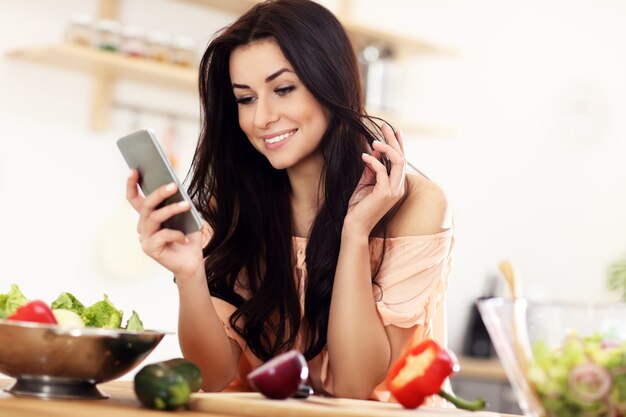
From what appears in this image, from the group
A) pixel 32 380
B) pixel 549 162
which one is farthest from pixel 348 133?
pixel 549 162

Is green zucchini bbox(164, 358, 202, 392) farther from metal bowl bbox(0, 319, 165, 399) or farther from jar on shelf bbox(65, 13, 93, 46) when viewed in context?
jar on shelf bbox(65, 13, 93, 46)

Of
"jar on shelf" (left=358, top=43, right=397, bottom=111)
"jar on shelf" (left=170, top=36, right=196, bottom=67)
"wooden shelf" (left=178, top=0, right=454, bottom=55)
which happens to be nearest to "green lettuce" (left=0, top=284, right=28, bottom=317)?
"jar on shelf" (left=170, top=36, right=196, bottom=67)

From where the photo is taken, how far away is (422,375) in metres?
1.48

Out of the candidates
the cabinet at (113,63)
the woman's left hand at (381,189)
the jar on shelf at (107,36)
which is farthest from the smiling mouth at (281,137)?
the jar on shelf at (107,36)

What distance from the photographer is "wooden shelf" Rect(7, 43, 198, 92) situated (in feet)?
11.3

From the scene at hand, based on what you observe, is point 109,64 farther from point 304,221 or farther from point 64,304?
point 64,304

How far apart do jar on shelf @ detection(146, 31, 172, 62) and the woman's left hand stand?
73.5 inches

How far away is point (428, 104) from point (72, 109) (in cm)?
181

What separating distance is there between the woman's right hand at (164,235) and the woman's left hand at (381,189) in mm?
318

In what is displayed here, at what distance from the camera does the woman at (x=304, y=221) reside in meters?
2.05

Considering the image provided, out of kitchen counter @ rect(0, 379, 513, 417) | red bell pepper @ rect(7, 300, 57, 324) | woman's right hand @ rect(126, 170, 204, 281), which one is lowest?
kitchen counter @ rect(0, 379, 513, 417)

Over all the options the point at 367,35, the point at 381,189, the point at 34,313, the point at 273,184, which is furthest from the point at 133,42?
the point at 34,313

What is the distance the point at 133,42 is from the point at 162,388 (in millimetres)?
2455

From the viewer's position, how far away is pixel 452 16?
4934 mm
